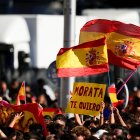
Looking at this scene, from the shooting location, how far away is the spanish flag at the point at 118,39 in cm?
1958

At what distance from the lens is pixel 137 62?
1945 centimetres

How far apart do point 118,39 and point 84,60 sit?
1250mm

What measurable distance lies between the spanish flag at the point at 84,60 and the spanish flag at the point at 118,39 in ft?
2.99

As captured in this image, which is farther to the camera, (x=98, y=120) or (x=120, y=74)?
(x=120, y=74)

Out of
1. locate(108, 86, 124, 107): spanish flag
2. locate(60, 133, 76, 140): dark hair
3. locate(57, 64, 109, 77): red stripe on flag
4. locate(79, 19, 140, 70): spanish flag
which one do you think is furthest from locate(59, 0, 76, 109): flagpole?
locate(60, 133, 76, 140): dark hair

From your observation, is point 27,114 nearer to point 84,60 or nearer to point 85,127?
point 85,127

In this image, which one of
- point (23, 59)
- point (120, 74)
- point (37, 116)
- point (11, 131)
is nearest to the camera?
point (11, 131)

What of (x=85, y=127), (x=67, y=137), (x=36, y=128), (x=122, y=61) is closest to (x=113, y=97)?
(x=122, y=61)

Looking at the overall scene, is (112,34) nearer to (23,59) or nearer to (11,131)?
(11,131)

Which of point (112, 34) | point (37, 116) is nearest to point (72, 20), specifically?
point (112, 34)

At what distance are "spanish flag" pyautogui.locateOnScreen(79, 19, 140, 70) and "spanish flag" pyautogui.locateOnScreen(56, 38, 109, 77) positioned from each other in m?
0.91

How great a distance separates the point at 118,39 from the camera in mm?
19828

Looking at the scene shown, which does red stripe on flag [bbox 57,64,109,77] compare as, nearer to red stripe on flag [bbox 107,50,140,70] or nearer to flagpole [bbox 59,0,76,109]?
red stripe on flag [bbox 107,50,140,70]

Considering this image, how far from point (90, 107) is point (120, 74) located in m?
7.92
